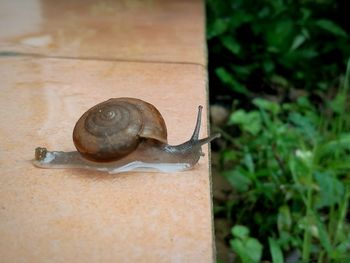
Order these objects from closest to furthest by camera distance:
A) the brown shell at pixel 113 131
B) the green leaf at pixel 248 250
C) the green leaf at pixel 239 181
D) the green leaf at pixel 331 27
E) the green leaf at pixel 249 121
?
the brown shell at pixel 113 131
the green leaf at pixel 248 250
the green leaf at pixel 239 181
the green leaf at pixel 249 121
the green leaf at pixel 331 27

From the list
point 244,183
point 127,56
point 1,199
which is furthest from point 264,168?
point 1,199

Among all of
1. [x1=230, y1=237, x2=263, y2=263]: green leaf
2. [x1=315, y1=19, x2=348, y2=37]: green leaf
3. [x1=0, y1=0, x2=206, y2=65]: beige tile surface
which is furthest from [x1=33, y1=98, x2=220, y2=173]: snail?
[x1=315, y1=19, x2=348, y2=37]: green leaf

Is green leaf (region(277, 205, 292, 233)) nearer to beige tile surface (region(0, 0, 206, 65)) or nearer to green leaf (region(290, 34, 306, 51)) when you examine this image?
beige tile surface (region(0, 0, 206, 65))

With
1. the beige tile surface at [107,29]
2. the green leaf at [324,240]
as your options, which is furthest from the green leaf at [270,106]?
the green leaf at [324,240]

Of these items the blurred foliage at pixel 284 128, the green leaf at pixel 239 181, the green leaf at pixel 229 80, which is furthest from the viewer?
the green leaf at pixel 229 80

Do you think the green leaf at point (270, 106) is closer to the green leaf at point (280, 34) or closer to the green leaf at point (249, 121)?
the green leaf at point (249, 121)

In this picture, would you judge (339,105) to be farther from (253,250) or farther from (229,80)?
(253,250)

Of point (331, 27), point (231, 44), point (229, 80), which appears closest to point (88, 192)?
point (229, 80)
